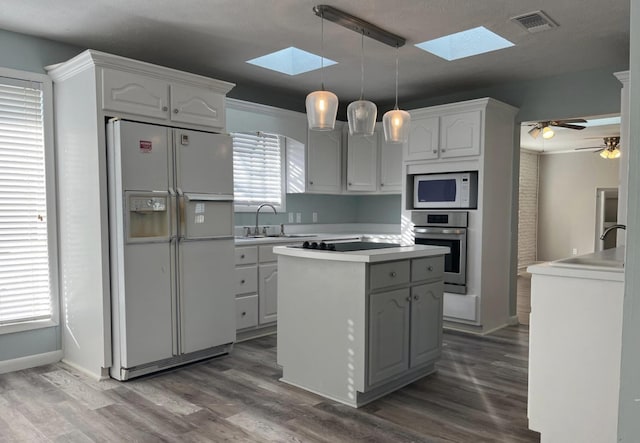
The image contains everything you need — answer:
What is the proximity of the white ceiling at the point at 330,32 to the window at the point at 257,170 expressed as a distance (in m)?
0.69

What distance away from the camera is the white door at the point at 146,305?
3.19 m

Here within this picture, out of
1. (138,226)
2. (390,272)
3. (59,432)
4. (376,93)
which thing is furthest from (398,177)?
(59,432)

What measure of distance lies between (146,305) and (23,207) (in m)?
1.16

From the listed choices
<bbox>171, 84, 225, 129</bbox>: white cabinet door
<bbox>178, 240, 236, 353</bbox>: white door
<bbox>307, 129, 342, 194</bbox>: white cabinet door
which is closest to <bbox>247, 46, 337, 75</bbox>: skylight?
<bbox>171, 84, 225, 129</bbox>: white cabinet door

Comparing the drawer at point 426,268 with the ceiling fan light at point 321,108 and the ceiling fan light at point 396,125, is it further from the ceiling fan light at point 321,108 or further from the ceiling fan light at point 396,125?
the ceiling fan light at point 321,108

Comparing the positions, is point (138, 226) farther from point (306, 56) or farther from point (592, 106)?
point (592, 106)

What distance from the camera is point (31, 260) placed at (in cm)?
348

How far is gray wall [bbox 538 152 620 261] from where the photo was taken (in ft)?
30.6

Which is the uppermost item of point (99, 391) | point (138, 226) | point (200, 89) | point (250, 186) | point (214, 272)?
point (200, 89)

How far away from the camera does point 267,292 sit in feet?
14.5

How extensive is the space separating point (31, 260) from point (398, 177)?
12.0 ft

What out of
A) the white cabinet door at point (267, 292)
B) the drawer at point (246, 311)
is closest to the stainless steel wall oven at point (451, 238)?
the white cabinet door at point (267, 292)

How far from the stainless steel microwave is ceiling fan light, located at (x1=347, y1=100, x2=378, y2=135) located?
72.3 inches

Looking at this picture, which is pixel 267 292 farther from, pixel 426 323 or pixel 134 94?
pixel 134 94
